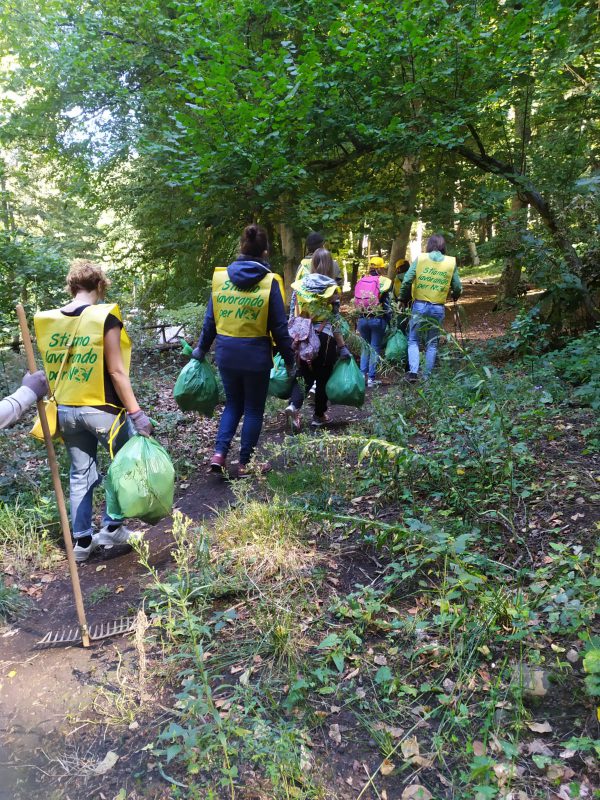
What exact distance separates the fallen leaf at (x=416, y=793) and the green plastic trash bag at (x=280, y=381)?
3996 mm

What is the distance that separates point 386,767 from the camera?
197cm

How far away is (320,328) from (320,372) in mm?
468

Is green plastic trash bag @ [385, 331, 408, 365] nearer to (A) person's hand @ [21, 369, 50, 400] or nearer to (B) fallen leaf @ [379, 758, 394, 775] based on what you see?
(A) person's hand @ [21, 369, 50, 400]

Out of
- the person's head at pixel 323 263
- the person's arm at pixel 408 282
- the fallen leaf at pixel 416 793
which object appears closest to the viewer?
the fallen leaf at pixel 416 793

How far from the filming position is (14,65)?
12.9m

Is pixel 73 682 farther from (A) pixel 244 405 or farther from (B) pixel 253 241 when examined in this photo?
(B) pixel 253 241

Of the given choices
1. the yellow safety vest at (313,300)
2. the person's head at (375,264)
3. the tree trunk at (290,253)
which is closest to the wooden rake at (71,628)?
the yellow safety vest at (313,300)

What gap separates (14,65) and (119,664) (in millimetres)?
15217

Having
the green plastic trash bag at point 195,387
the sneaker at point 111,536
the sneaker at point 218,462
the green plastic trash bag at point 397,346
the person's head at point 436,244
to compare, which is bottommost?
the sneaker at point 111,536

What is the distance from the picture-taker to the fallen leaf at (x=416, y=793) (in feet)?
5.86

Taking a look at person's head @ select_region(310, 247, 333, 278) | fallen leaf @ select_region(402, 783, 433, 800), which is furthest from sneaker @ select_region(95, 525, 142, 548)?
person's head @ select_region(310, 247, 333, 278)

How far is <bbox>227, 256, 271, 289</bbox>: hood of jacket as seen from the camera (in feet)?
13.6

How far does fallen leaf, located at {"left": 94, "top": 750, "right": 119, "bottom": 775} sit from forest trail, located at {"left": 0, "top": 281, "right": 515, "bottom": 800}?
0.04 meters

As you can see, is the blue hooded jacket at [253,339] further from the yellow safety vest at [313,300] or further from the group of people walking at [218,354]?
the yellow safety vest at [313,300]
